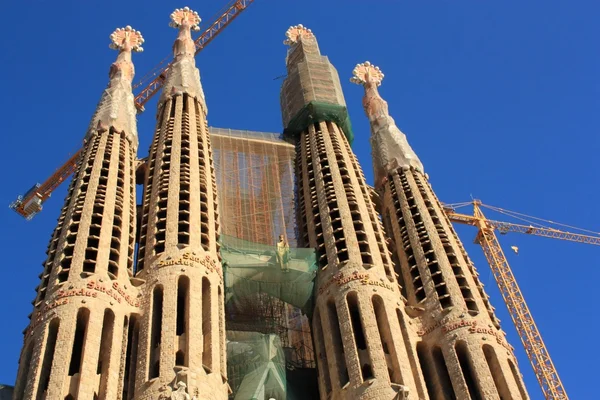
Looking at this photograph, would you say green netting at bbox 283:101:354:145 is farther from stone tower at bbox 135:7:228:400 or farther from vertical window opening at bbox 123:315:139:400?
vertical window opening at bbox 123:315:139:400

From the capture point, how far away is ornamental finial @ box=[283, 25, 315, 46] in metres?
56.7

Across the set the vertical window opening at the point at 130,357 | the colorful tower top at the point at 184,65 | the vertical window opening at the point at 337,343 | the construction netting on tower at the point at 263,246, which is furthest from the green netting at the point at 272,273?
the colorful tower top at the point at 184,65

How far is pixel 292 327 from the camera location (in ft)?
134

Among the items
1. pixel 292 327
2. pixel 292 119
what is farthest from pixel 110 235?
pixel 292 119

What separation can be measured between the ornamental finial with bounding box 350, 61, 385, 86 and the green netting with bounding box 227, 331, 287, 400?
835 inches

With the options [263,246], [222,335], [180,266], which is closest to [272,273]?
[263,246]

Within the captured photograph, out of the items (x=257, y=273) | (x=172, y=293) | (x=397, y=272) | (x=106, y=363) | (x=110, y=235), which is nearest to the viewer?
(x=106, y=363)

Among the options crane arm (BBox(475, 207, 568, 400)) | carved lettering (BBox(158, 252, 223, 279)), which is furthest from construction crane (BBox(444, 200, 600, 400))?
carved lettering (BBox(158, 252, 223, 279))

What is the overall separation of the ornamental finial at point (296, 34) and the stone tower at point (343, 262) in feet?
22.4

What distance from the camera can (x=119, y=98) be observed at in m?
43.9

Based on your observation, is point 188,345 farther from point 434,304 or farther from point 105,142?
point 105,142

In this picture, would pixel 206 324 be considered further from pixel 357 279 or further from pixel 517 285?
pixel 517 285

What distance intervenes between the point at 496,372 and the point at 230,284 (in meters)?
11.0

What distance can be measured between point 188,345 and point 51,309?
460cm
